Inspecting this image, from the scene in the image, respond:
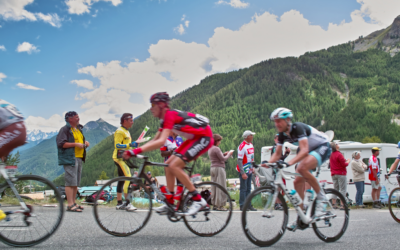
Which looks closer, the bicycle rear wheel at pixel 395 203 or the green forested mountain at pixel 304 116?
the bicycle rear wheel at pixel 395 203

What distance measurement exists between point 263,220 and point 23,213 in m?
2.92

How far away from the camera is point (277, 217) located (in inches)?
178

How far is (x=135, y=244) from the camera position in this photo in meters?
4.16

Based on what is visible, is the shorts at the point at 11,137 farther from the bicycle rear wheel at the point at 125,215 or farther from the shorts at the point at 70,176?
the shorts at the point at 70,176

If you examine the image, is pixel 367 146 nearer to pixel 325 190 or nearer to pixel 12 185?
pixel 325 190

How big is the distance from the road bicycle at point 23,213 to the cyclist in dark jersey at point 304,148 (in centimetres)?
298

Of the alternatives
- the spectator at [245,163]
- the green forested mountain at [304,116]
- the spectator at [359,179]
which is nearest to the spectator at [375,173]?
the spectator at [359,179]

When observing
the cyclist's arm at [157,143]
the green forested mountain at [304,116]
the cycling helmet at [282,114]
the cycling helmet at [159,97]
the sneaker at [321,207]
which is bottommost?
the sneaker at [321,207]

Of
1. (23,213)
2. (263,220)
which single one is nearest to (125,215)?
(23,213)

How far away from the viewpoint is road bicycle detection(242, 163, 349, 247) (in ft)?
14.2

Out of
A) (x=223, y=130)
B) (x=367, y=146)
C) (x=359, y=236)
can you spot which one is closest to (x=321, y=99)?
(x=223, y=130)

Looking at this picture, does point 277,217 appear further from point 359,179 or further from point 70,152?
point 359,179

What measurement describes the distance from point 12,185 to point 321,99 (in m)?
195

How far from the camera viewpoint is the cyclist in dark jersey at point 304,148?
4574 millimetres
